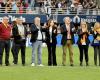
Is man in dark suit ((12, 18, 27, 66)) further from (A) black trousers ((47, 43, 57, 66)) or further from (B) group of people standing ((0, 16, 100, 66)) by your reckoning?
(A) black trousers ((47, 43, 57, 66))

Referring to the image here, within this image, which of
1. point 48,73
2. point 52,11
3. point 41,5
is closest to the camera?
point 48,73

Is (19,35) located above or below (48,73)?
above

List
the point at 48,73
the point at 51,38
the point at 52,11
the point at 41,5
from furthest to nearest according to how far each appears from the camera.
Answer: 1. the point at 41,5
2. the point at 52,11
3. the point at 51,38
4. the point at 48,73

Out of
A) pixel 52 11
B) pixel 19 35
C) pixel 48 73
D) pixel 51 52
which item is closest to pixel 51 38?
pixel 51 52

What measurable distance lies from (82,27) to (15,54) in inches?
119

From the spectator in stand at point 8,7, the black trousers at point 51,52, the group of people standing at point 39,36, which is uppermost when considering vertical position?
the spectator in stand at point 8,7

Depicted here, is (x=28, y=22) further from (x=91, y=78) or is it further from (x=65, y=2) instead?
(x=91, y=78)

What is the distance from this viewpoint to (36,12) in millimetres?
44969

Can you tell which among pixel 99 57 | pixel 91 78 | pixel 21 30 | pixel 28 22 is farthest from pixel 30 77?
pixel 28 22

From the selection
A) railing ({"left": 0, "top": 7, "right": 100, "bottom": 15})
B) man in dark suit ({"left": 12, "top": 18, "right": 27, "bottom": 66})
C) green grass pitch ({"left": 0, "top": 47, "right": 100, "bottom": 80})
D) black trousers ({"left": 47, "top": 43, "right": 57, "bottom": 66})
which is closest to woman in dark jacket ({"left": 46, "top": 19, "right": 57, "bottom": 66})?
black trousers ({"left": 47, "top": 43, "right": 57, "bottom": 66})

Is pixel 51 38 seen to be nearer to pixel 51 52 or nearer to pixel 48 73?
pixel 51 52

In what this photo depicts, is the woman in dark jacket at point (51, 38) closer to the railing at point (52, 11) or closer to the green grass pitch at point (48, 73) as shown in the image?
the green grass pitch at point (48, 73)

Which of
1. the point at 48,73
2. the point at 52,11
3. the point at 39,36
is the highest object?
the point at 52,11

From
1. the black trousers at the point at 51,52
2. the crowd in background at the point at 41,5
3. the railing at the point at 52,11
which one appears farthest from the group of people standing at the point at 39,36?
the crowd in background at the point at 41,5
